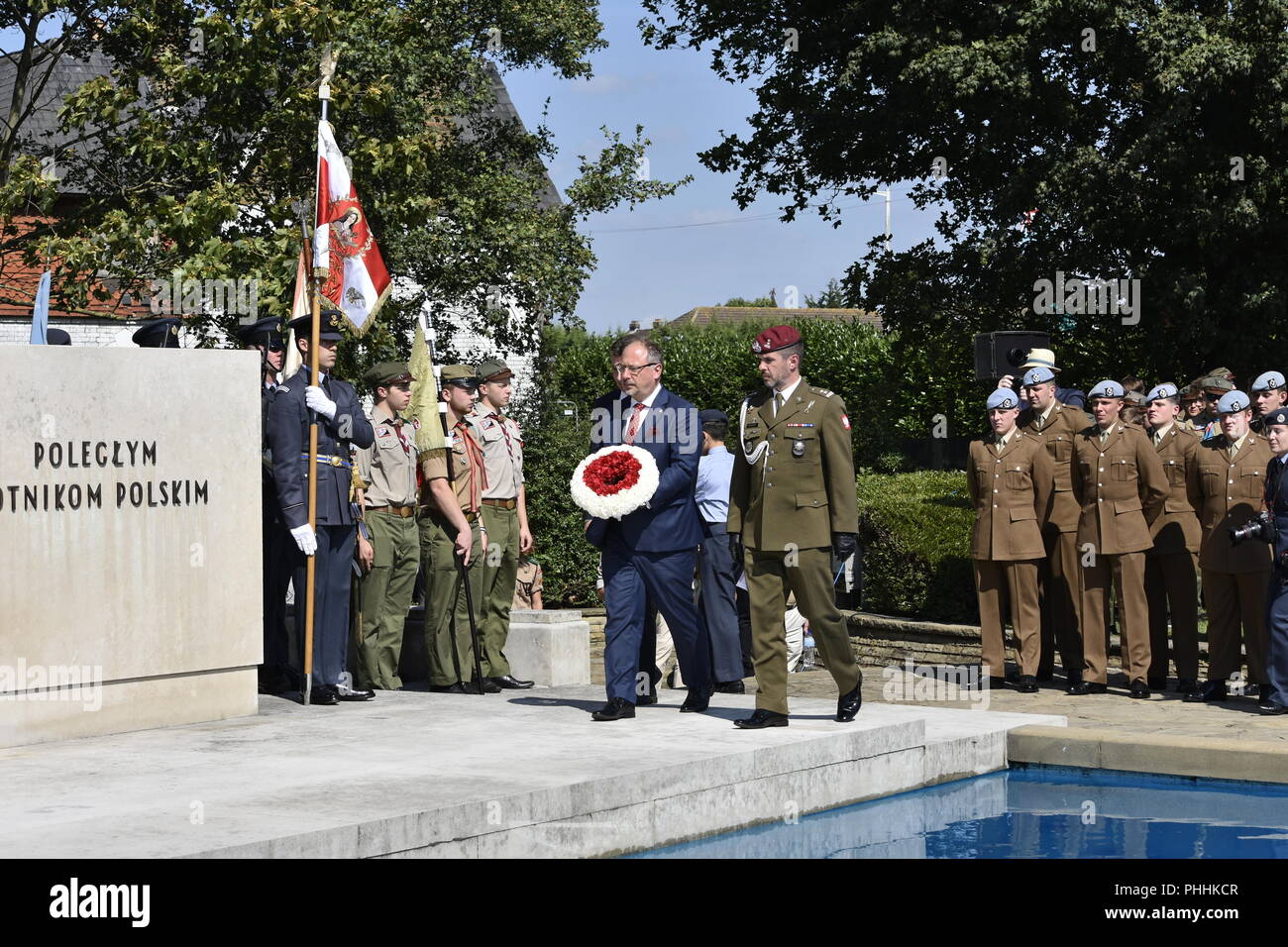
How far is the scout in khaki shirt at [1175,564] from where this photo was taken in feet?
37.8

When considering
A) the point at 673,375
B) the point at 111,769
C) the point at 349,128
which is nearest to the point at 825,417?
→ the point at 111,769

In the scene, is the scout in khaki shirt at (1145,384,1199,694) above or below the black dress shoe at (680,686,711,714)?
above

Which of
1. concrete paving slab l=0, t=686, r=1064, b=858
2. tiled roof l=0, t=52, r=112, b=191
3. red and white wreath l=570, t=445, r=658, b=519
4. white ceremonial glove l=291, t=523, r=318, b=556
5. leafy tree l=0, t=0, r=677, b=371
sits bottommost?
concrete paving slab l=0, t=686, r=1064, b=858

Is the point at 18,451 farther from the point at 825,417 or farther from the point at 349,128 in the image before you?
the point at 349,128

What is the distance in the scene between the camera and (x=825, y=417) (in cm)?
863

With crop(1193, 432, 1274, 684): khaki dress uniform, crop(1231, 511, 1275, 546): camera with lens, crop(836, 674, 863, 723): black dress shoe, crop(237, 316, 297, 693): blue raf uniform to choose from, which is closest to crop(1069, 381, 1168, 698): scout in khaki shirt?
crop(1193, 432, 1274, 684): khaki dress uniform

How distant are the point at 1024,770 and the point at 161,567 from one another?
15.8ft

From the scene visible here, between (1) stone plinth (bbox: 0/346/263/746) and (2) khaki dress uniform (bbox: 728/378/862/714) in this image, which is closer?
(1) stone plinth (bbox: 0/346/263/746)

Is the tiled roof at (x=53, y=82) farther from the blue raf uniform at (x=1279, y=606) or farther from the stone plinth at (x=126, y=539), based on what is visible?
the blue raf uniform at (x=1279, y=606)

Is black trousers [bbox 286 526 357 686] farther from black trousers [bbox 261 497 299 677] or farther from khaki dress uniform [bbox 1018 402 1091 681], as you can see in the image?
khaki dress uniform [bbox 1018 402 1091 681]

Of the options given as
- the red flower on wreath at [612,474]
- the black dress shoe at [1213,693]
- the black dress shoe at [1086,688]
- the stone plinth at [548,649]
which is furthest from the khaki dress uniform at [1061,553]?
the red flower on wreath at [612,474]

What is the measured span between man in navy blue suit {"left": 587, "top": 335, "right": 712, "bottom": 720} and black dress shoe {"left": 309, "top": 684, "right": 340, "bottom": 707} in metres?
1.72

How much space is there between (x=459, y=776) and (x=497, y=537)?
3.68 meters

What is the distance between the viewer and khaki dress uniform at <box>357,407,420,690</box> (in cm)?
1044
